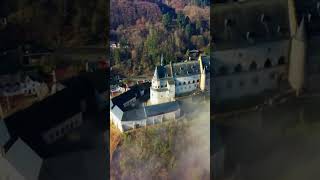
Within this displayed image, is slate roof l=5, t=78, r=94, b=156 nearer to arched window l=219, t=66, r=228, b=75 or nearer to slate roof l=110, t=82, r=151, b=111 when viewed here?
slate roof l=110, t=82, r=151, b=111

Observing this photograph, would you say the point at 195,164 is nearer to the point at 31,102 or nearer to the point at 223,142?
the point at 223,142

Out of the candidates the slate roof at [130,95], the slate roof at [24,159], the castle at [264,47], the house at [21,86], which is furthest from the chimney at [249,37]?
the slate roof at [24,159]

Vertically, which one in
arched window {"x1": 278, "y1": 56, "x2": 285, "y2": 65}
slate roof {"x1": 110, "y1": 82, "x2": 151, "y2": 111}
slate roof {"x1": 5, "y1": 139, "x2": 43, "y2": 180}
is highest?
arched window {"x1": 278, "y1": 56, "x2": 285, "y2": 65}

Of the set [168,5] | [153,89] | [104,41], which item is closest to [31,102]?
[104,41]

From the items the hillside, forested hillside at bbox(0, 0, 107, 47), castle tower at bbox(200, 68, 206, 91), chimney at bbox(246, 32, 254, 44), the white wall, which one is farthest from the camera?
chimney at bbox(246, 32, 254, 44)

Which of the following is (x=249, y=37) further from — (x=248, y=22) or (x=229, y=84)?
(x=229, y=84)

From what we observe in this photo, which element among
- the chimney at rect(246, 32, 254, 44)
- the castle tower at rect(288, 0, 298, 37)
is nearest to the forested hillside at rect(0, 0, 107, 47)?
the chimney at rect(246, 32, 254, 44)

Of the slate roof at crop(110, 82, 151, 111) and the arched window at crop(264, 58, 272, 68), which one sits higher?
the arched window at crop(264, 58, 272, 68)

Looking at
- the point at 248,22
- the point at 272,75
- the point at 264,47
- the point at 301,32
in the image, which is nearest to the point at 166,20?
the point at 248,22
